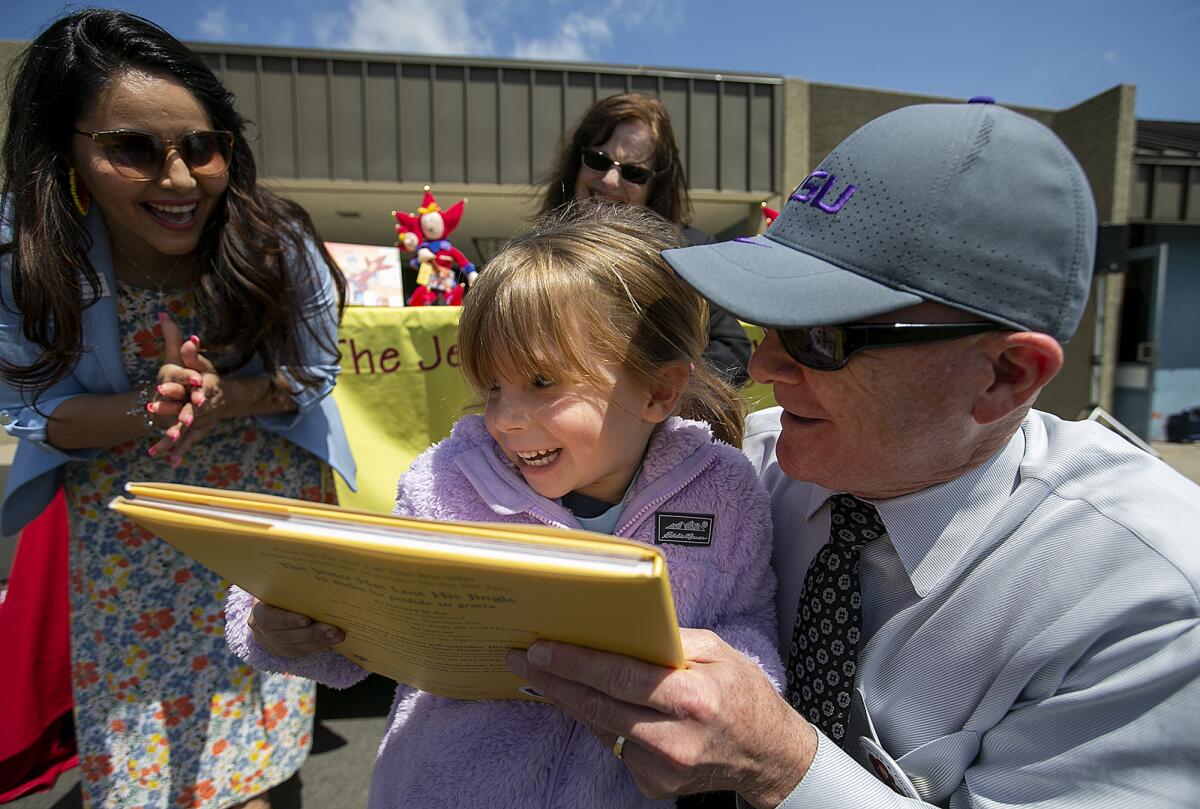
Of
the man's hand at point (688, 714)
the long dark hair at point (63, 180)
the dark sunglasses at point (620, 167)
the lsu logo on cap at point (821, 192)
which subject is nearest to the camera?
the man's hand at point (688, 714)

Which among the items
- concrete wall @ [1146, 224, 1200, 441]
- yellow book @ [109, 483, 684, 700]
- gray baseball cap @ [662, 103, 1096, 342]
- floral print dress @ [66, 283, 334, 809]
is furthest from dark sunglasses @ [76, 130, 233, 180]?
concrete wall @ [1146, 224, 1200, 441]

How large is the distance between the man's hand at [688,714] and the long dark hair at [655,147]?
73.3 inches

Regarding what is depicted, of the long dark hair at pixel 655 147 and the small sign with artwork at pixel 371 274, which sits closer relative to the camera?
the long dark hair at pixel 655 147

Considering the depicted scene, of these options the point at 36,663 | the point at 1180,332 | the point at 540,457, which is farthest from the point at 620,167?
the point at 1180,332

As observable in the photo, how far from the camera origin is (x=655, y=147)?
247 cm

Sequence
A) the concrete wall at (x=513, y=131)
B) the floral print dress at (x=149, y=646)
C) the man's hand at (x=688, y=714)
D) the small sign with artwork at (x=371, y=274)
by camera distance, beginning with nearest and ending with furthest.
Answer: the man's hand at (x=688, y=714)
the floral print dress at (x=149, y=646)
the small sign with artwork at (x=371, y=274)
the concrete wall at (x=513, y=131)

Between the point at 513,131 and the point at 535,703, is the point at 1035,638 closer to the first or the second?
the point at 535,703

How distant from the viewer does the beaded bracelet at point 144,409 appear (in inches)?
62.6

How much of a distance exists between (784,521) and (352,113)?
7164mm

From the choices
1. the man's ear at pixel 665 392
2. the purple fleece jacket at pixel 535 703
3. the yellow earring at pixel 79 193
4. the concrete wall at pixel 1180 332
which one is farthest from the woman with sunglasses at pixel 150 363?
the concrete wall at pixel 1180 332

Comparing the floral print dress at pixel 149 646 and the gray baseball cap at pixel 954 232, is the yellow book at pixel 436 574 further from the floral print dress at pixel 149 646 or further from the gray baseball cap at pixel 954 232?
the floral print dress at pixel 149 646

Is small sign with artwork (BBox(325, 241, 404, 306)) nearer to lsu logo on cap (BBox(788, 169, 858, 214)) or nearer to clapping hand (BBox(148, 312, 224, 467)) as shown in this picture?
clapping hand (BBox(148, 312, 224, 467))

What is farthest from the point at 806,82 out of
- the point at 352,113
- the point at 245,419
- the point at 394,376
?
the point at 245,419

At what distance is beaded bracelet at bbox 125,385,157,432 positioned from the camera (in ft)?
5.22
